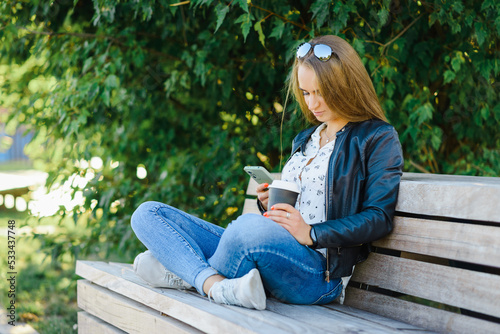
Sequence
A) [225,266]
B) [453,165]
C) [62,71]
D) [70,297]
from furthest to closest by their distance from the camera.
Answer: [70,297]
[62,71]
[453,165]
[225,266]

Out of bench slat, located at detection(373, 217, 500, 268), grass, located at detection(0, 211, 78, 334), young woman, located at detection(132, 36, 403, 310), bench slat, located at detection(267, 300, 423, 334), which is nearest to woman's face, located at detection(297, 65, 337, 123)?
young woman, located at detection(132, 36, 403, 310)

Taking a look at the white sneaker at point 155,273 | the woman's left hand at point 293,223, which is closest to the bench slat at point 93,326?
the white sneaker at point 155,273

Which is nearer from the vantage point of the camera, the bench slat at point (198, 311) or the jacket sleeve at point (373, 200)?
the bench slat at point (198, 311)

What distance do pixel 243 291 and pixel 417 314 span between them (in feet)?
1.94

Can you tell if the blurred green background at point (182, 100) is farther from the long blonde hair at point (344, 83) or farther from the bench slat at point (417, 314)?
the bench slat at point (417, 314)

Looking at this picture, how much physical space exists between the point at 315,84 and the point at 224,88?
146cm

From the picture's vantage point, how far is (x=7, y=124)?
3670mm

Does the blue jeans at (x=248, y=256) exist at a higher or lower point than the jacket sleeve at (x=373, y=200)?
lower

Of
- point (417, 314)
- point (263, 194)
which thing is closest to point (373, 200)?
point (417, 314)

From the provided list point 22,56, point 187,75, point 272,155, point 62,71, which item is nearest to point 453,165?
point 272,155

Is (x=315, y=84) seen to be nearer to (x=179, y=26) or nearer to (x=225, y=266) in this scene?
(x=225, y=266)

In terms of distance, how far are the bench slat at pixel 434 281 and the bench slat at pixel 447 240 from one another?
0.14ft

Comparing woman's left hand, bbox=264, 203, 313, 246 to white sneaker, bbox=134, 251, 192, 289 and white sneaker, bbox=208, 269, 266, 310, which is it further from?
white sneaker, bbox=134, 251, 192, 289

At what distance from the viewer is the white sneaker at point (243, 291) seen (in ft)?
5.66
